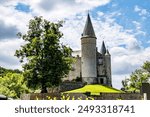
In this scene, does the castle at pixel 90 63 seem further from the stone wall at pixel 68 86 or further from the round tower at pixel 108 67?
the stone wall at pixel 68 86

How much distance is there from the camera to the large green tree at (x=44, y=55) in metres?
58.2

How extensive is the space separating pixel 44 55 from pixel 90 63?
44178 mm

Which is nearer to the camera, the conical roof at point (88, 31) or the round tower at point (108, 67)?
the conical roof at point (88, 31)

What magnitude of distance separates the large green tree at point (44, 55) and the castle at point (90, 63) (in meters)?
41.1

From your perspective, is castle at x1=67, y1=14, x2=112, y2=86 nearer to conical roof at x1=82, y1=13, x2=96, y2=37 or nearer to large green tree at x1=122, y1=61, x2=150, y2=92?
conical roof at x1=82, y1=13, x2=96, y2=37

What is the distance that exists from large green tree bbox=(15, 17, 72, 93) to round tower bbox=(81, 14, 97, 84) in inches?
1640

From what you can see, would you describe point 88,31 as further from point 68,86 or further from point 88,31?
point 68,86

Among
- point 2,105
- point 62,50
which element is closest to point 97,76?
point 62,50

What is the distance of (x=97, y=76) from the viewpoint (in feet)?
350

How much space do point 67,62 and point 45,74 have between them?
4.06 metres

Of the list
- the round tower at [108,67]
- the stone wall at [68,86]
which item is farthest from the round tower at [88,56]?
the stone wall at [68,86]

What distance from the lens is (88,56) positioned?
104000mm

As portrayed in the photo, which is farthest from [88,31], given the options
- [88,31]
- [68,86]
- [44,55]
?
[44,55]

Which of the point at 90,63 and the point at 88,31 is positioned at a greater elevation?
the point at 88,31
